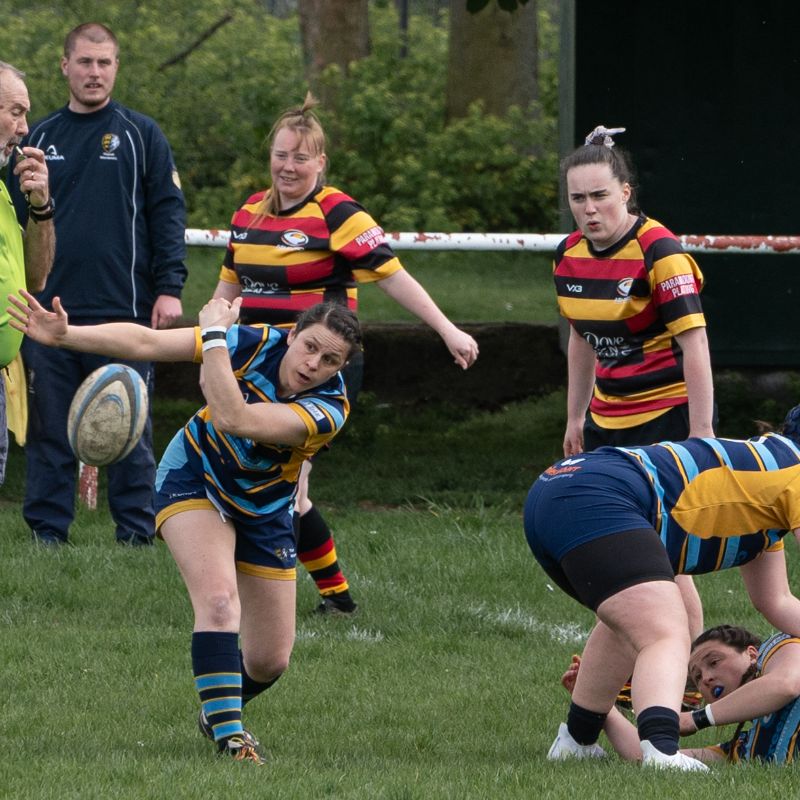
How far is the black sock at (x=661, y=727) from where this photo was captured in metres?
4.30

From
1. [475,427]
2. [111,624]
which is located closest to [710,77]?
[475,427]

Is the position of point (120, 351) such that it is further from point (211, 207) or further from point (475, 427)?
point (211, 207)

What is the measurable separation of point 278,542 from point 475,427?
7468 mm

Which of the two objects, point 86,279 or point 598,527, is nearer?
point 598,527

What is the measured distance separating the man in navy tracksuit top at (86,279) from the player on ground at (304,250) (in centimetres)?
137

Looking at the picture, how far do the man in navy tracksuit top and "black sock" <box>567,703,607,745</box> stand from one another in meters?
3.73

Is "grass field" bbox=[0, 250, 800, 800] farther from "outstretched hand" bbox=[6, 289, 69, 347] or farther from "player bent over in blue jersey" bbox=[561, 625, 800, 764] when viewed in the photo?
"outstretched hand" bbox=[6, 289, 69, 347]

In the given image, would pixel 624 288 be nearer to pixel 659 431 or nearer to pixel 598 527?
pixel 659 431

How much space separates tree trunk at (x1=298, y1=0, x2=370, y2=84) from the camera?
64.5ft

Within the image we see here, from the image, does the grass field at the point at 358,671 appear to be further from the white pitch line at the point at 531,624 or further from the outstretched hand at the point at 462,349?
the outstretched hand at the point at 462,349

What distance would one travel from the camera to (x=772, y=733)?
16.0 feet

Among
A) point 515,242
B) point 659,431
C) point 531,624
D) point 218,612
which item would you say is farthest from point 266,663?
point 515,242

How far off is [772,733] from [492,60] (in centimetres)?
1546

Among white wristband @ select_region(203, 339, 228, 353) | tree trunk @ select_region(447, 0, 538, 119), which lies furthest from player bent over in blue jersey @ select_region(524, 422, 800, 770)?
tree trunk @ select_region(447, 0, 538, 119)
